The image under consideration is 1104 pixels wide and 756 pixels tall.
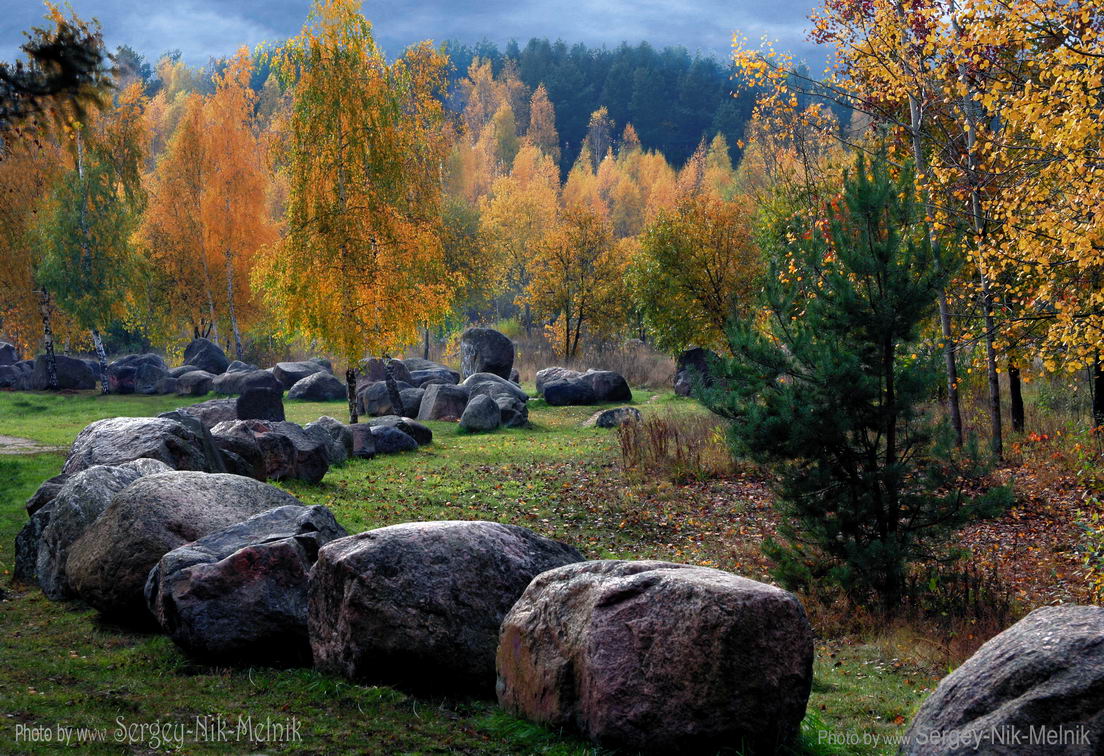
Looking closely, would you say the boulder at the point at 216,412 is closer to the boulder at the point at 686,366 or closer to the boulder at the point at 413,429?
the boulder at the point at 413,429

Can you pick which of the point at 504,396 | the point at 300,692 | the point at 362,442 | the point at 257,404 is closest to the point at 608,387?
the point at 504,396

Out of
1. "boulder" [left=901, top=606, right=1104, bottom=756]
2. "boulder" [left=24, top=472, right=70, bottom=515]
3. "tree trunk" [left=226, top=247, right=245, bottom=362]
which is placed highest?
"tree trunk" [left=226, top=247, right=245, bottom=362]

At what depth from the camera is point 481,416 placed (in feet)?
84.1

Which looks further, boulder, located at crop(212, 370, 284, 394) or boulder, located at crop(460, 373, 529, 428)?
boulder, located at crop(212, 370, 284, 394)

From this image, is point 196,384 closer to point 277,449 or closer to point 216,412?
point 216,412

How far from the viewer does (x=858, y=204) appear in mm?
9312

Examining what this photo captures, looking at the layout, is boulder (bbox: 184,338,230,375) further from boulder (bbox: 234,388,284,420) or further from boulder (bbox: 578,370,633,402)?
boulder (bbox: 234,388,284,420)

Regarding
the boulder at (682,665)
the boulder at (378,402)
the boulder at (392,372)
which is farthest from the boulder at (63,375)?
the boulder at (682,665)

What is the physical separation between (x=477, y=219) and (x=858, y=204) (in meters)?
51.2

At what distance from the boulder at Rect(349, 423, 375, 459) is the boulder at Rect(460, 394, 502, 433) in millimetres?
4795

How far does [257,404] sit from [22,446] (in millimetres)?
5146

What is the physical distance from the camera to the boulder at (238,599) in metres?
6.86

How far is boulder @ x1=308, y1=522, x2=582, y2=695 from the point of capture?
20.4 feet

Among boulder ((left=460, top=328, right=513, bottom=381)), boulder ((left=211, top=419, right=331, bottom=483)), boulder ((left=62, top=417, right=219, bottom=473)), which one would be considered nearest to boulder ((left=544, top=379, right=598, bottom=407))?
boulder ((left=460, top=328, right=513, bottom=381))
